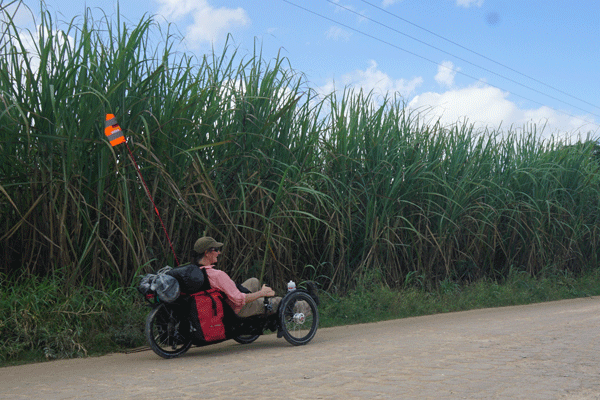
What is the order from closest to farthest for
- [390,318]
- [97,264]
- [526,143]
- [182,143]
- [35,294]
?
[35,294], [97,264], [182,143], [390,318], [526,143]

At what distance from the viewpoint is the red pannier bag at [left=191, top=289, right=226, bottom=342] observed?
21.5 ft

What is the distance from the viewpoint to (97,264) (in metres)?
7.21

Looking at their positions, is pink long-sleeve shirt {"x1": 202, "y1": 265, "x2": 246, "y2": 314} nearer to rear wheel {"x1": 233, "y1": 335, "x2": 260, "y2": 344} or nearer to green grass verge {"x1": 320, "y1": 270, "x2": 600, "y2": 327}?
rear wheel {"x1": 233, "y1": 335, "x2": 260, "y2": 344}

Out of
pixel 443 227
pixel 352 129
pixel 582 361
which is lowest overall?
pixel 582 361

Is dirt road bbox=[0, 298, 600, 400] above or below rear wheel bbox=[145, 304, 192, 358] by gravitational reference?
below

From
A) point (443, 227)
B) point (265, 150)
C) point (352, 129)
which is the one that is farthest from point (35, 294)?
point (443, 227)

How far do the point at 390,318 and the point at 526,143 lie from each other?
265 inches

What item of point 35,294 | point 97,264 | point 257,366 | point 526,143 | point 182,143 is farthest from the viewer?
point 526,143

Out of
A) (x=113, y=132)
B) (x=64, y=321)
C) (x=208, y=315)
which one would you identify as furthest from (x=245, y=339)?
(x=113, y=132)

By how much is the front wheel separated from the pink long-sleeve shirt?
0.52m

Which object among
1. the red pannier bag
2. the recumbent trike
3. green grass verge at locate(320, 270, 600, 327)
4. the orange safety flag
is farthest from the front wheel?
the orange safety flag

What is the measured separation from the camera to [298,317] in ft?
23.6

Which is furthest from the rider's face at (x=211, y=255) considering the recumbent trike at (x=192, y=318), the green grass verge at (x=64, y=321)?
the green grass verge at (x=64, y=321)

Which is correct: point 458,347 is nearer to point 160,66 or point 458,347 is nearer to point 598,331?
point 598,331
